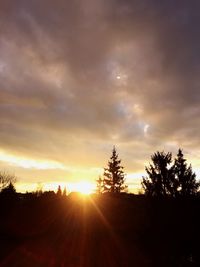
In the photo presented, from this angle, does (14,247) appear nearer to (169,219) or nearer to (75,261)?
(75,261)

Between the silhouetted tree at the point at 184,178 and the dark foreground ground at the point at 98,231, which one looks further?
the silhouetted tree at the point at 184,178

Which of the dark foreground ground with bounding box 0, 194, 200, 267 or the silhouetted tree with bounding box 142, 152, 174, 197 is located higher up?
the silhouetted tree with bounding box 142, 152, 174, 197

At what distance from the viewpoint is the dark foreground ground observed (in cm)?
1502

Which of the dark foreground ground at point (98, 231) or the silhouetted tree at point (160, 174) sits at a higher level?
the silhouetted tree at point (160, 174)

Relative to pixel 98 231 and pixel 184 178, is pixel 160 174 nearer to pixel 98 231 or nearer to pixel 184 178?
pixel 184 178

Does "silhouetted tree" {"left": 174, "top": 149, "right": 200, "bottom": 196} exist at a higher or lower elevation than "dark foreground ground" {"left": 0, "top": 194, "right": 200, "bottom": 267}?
higher

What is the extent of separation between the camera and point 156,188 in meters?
35.3

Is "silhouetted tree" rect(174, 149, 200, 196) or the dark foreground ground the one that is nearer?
the dark foreground ground

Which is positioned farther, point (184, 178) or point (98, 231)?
point (184, 178)

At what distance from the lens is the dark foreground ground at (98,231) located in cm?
1502

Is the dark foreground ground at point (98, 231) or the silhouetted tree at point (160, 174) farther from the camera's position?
the silhouetted tree at point (160, 174)

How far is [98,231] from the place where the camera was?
896 inches

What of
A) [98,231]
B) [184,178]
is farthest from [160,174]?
[98,231]

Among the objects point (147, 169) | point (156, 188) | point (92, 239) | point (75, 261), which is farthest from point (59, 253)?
point (147, 169)
